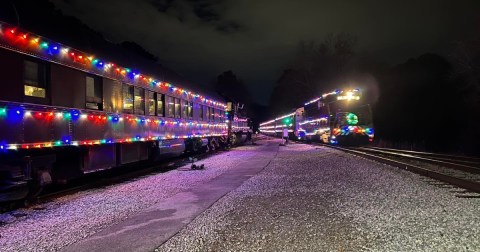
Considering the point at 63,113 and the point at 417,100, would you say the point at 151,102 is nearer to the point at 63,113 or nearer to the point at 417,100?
the point at 63,113

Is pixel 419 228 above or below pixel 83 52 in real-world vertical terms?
below

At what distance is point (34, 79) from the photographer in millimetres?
8070

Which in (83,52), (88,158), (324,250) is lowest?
(324,250)

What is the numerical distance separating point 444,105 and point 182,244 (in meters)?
46.7

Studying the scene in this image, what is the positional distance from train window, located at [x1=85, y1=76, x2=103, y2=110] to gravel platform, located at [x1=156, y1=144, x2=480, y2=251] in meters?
4.27

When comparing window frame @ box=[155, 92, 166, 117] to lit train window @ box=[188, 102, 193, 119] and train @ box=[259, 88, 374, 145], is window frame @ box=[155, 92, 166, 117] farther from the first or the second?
train @ box=[259, 88, 374, 145]

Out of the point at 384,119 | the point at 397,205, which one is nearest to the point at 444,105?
the point at 384,119

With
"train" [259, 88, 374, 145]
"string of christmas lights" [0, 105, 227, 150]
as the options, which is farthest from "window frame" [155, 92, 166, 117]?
"train" [259, 88, 374, 145]

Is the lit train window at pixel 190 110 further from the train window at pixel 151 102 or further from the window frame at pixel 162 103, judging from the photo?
the train window at pixel 151 102

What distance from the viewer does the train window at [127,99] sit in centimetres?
1235

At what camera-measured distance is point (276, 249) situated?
5.29 meters

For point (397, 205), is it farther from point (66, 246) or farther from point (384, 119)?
Answer: point (384, 119)

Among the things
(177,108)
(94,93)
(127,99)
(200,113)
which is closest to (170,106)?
(177,108)

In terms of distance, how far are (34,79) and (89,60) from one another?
2244mm
